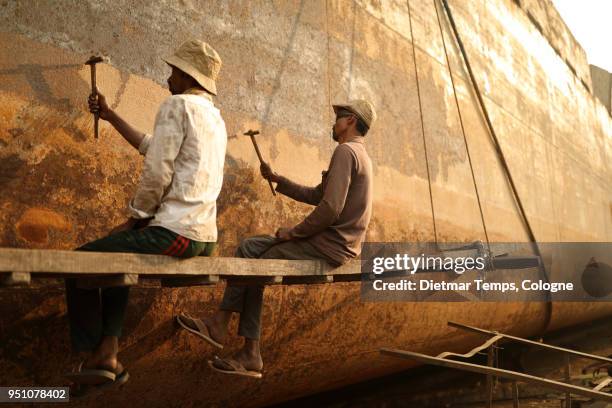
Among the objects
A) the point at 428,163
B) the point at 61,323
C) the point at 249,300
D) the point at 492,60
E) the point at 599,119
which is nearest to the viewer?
the point at 61,323

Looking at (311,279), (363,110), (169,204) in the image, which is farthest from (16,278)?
(363,110)

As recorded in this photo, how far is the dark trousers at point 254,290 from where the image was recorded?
3.06m

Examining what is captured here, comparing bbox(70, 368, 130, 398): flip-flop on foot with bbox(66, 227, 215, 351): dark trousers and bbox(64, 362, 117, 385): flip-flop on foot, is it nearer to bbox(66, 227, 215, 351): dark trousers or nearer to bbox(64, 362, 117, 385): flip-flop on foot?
bbox(64, 362, 117, 385): flip-flop on foot

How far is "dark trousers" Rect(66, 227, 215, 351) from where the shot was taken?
2396 millimetres

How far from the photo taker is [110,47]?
125 inches

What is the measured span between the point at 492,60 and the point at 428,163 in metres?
2.71

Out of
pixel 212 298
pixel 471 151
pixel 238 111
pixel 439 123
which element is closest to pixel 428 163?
pixel 439 123

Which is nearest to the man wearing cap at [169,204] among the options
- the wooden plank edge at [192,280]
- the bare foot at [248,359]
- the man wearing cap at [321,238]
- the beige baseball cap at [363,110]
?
the wooden plank edge at [192,280]

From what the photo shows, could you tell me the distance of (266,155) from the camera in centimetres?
395

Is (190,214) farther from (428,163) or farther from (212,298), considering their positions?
(428,163)

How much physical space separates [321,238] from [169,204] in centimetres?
96

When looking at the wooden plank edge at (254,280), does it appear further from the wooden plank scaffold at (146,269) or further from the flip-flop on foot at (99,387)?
the flip-flop on foot at (99,387)

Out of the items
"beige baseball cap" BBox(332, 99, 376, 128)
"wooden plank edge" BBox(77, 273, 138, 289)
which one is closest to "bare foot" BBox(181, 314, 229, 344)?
"wooden plank edge" BBox(77, 273, 138, 289)

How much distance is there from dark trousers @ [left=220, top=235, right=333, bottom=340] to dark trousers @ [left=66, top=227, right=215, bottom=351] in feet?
2.03
